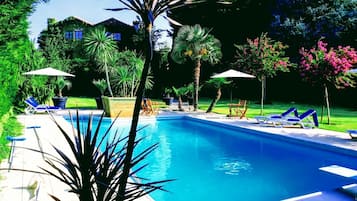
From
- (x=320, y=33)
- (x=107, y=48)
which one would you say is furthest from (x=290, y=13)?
(x=107, y=48)

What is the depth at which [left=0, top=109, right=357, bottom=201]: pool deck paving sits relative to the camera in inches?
199

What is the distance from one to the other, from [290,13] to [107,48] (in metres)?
15.3

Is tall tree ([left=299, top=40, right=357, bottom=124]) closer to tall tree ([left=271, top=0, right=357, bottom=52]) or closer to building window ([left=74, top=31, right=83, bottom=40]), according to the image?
tall tree ([left=271, top=0, right=357, bottom=52])

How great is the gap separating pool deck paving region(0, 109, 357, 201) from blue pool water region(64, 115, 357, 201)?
0.53m

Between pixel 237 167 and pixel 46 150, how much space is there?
16.3 feet

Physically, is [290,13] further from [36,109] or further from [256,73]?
[36,109]

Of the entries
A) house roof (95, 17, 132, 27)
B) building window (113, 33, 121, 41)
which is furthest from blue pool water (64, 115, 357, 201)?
house roof (95, 17, 132, 27)

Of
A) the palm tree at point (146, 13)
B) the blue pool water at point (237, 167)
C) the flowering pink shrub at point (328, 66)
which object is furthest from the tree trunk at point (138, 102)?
the flowering pink shrub at point (328, 66)

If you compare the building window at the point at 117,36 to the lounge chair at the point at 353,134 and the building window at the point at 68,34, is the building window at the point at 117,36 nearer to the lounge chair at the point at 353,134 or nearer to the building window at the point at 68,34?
the building window at the point at 68,34

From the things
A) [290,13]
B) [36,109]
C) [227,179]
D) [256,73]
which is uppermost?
[290,13]

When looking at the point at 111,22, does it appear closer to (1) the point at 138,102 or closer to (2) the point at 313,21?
(2) the point at 313,21

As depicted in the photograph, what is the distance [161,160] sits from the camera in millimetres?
9289

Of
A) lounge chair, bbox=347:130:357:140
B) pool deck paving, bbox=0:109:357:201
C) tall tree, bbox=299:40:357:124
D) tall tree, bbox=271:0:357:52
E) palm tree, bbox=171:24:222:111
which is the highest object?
tall tree, bbox=271:0:357:52

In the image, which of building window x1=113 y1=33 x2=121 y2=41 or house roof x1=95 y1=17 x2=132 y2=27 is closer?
building window x1=113 y1=33 x2=121 y2=41
